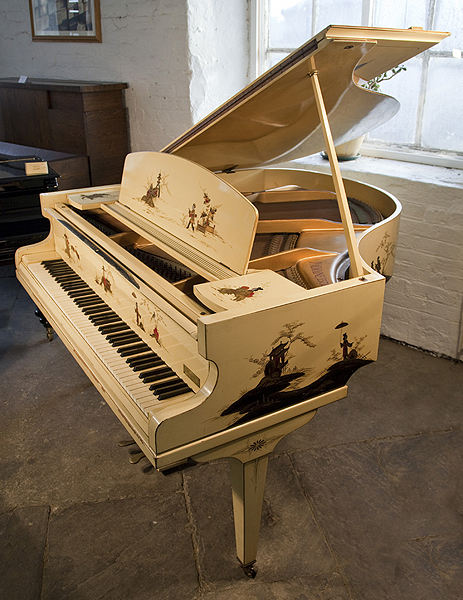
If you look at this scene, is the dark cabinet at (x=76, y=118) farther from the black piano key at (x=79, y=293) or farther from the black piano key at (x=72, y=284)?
the black piano key at (x=79, y=293)

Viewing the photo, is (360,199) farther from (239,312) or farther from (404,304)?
(239,312)

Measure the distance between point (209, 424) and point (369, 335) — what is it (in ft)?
1.80

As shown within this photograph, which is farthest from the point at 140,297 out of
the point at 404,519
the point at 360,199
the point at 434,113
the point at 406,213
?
the point at 434,113

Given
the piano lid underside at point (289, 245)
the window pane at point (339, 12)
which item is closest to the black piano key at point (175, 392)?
the piano lid underside at point (289, 245)

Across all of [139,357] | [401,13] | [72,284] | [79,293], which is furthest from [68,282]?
[401,13]

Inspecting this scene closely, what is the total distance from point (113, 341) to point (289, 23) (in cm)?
281

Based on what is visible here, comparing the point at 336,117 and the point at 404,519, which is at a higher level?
the point at 336,117

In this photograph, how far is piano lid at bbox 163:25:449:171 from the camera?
151cm

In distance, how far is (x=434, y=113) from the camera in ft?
10.4

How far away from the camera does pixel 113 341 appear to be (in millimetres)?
1816

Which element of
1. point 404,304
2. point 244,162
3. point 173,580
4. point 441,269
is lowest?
point 173,580

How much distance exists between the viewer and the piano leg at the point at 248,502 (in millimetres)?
1629

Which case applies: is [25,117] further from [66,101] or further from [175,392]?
[175,392]

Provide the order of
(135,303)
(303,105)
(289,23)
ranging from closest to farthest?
(135,303) → (303,105) → (289,23)
